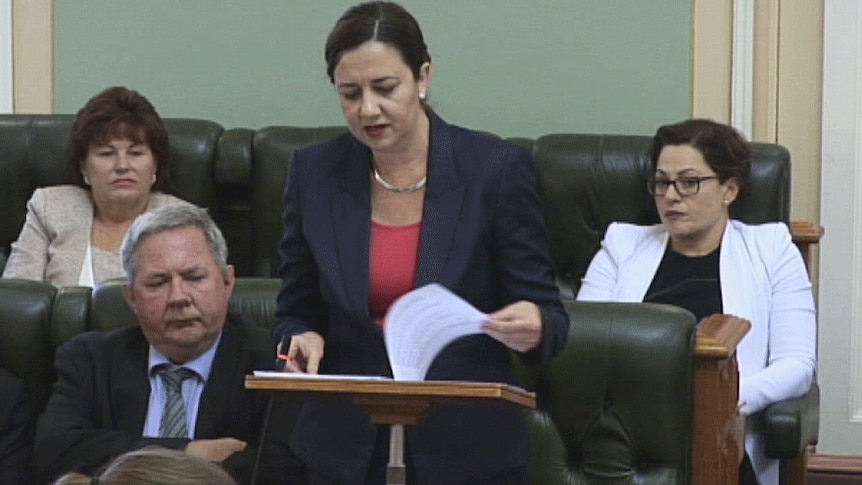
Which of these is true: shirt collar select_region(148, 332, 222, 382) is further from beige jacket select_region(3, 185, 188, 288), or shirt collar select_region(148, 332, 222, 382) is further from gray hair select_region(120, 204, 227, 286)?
beige jacket select_region(3, 185, 188, 288)

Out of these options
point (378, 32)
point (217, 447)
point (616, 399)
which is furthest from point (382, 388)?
point (616, 399)

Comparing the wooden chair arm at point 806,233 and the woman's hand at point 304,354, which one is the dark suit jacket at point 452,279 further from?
the wooden chair arm at point 806,233

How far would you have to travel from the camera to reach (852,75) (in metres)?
5.18

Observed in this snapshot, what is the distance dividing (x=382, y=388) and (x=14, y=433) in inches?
51.2

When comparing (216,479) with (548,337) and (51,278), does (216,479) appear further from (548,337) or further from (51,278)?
(51,278)

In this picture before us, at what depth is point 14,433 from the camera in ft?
11.1

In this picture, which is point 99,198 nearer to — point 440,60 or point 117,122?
point 117,122

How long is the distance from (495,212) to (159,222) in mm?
969

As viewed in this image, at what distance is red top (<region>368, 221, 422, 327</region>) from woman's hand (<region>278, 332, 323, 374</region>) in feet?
0.35

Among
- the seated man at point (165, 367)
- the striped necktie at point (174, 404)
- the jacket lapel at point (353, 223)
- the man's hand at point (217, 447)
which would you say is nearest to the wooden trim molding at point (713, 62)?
the seated man at point (165, 367)

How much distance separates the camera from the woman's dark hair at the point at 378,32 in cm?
267

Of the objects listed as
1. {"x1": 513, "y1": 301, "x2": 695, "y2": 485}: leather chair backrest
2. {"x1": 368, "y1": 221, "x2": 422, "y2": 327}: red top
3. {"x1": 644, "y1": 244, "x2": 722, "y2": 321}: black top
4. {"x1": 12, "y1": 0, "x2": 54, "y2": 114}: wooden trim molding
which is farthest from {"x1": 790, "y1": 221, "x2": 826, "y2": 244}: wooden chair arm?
{"x1": 12, "y1": 0, "x2": 54, "y2": 114}: wooden trim molding

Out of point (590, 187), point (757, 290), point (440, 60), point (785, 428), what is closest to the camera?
point (785, 428)

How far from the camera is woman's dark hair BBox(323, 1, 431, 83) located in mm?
2674
